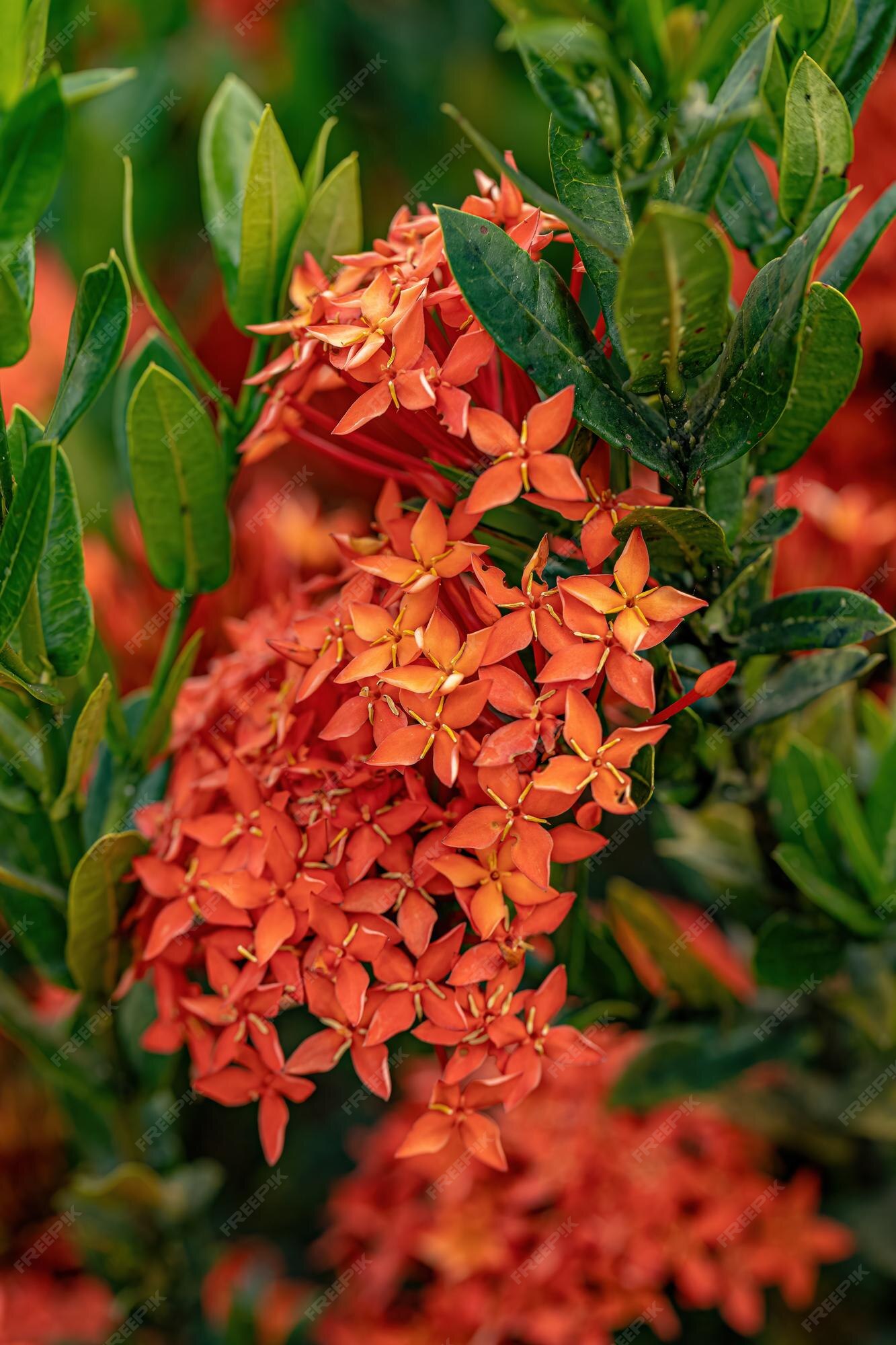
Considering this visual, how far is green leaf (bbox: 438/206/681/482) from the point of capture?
0.49 m

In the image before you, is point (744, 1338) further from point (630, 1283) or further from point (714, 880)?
point (714, 880)

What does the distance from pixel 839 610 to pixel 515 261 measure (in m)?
0.24

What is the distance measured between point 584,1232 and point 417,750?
0.54 meters

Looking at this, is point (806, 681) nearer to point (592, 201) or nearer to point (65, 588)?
point (592, 201)

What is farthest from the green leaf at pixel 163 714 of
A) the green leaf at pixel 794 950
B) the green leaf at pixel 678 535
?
the green leaf at pixel 794 950

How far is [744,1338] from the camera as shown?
1.02 m

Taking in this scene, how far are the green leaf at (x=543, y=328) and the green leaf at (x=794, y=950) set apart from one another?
321 mm

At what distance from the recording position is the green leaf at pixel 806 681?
2.08 ft

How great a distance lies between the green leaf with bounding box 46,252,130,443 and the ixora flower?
3.3 inches

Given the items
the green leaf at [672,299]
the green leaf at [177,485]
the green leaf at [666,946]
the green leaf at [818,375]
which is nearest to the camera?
the green leaf at [672,299]

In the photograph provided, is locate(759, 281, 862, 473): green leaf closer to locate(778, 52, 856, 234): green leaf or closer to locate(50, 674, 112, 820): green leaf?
locate(778, 52, 856, 234): green leaf

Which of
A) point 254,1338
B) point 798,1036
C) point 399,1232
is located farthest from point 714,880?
point 254,1338

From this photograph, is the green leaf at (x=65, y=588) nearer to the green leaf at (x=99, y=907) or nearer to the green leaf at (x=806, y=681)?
the green leaf at (x=99, y=907)

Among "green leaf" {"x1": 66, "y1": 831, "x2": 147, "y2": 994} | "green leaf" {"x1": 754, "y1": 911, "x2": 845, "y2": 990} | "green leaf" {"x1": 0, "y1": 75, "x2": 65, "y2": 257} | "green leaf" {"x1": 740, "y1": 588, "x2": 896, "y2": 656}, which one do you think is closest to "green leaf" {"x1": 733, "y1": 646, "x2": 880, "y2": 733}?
"green leaf" {"x1": 740, "y1": 588, "x2": 896, "y2": 656}
